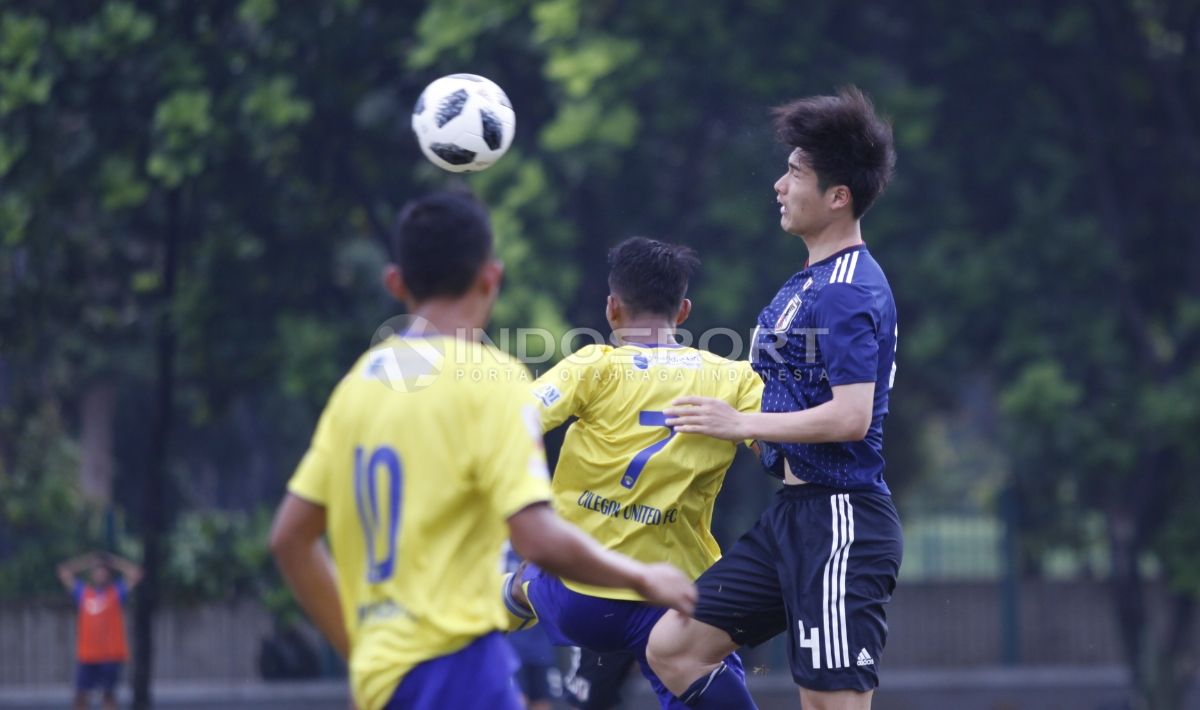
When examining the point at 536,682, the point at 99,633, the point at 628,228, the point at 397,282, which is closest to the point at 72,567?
the point at 99,633

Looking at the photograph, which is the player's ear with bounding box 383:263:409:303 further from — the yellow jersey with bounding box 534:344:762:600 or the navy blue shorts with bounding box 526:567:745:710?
the navy blue shorts with bounding box 526:567:745:710

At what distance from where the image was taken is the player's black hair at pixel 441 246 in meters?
3.30

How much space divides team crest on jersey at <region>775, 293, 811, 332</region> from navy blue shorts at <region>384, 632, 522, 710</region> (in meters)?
1.73

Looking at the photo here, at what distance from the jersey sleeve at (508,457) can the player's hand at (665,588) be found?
310mm

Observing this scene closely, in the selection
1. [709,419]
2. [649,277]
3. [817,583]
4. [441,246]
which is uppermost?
[441,246]

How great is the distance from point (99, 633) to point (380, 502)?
10.2 meters

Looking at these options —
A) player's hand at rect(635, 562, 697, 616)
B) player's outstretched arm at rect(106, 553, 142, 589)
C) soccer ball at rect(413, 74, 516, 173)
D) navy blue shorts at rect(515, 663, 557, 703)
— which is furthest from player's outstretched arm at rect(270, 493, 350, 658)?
player's outstretched arm at rect(106, 553, 142, 589)

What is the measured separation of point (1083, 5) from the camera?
40.4ft

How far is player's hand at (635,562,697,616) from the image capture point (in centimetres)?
323

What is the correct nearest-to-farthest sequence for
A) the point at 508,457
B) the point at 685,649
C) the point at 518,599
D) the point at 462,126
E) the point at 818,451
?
the point at 508,457 → the point at 818,451 → the point at 685,649 → the point at 518,599 → the point at 462,126

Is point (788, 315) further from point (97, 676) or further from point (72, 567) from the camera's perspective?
point (72, 567)

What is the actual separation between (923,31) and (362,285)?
5748mm

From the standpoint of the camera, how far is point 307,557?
131 inches

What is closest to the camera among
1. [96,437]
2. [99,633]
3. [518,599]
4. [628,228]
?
[518,599]
